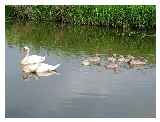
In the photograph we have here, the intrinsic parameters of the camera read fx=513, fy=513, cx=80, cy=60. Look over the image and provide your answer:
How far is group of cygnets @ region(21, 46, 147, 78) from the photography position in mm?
8422

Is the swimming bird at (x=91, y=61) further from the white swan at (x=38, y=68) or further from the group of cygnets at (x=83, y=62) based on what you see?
the white swan at (x=38, y=68)

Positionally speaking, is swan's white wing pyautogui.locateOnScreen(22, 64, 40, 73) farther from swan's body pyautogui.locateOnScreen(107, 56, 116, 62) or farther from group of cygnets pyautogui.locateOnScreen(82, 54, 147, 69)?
swan's body pyautogui.locateOnScreen(107, 56, 116, 62)

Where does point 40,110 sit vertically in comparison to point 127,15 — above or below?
below

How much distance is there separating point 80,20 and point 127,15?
4.66 feet

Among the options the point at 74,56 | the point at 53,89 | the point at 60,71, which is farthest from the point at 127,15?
the point at 53,89

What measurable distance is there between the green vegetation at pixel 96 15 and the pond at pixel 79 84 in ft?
7.67

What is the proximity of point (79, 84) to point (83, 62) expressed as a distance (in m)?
1.46

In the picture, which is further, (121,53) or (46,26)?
(46,26)

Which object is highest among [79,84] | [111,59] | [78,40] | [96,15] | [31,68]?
[96,15]

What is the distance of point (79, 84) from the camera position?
767 centimetres

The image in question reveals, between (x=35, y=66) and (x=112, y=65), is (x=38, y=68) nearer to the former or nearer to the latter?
(x=35, y=66)

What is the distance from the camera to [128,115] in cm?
656

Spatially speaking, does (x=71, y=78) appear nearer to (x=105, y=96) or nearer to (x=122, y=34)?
(x=105, y=96)

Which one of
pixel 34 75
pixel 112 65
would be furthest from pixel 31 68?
pixel 112 65
